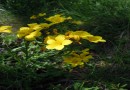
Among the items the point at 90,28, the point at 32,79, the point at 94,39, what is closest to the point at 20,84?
the point at 32,79

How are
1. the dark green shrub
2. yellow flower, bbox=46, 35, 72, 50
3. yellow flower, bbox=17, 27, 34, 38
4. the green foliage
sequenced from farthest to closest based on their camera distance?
the dark green shrub → the green foliage → yellow flower, bbox=17, 27, 34, 38 → yellow flower, bbox=46, 35, 72, 50

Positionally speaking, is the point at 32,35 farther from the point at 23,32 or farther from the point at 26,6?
the point at 26,6

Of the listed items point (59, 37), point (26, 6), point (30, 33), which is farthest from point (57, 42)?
point (26, 6)

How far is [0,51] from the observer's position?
7.56ft

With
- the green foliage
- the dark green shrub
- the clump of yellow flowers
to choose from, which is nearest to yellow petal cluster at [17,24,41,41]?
the clump of yellow flowers

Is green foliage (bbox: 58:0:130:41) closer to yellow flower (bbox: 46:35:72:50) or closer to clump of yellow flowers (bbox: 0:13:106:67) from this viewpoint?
clump of yellow flowers (bbox: 0:13:106:67)

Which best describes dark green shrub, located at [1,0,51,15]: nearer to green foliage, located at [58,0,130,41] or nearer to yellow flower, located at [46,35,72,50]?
green foliage, located at [58,0,130,41]

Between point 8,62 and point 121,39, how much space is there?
888 mm

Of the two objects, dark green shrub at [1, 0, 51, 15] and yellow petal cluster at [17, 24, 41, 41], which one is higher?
yellow petal cluster at [17, 24, 41, 41]

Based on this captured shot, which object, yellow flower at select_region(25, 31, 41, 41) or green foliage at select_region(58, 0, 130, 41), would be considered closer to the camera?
yellow flower at select_region(25, 31, 41, 41)

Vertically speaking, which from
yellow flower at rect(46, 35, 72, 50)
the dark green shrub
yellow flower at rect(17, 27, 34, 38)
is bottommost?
the dark green shrub

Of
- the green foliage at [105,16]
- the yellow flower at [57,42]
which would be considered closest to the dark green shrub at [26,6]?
the green foliage at [105,16]

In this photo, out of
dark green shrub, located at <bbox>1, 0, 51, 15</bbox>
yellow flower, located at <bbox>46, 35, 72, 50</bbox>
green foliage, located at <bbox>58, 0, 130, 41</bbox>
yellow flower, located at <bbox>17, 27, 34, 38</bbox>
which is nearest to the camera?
yellow flower, located at <bbox>46, 35, 72, 50</bbox>

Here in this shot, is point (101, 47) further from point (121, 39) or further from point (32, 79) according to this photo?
point (32, 79)
